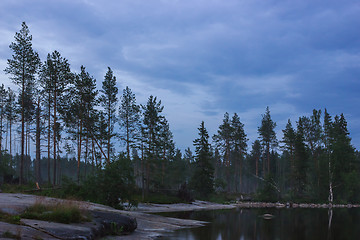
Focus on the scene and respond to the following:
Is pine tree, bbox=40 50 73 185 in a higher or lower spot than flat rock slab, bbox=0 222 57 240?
higher

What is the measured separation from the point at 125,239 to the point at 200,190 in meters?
53.3

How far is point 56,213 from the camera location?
698 inches

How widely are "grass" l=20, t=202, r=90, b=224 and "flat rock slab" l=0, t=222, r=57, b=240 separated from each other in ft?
9.57

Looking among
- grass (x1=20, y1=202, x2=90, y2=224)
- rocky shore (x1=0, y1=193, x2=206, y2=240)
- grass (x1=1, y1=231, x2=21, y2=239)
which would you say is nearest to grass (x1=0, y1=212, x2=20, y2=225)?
rocky shore (x1=0, y1=193, x2=206, y2=240)

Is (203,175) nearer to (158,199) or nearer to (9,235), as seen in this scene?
(158,199)

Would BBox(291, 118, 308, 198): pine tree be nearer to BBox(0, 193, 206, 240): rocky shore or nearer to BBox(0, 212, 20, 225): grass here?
BBox(0, 193, 206, 240): rocky shore

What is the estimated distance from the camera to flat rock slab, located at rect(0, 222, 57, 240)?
12537 mm

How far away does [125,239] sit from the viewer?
1927cm

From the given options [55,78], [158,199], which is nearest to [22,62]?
[55,78]

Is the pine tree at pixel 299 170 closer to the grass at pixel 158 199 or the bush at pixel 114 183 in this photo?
the grass at pixel 158 199

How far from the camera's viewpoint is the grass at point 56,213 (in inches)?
680

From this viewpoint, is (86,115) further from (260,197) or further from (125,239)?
(260,197)

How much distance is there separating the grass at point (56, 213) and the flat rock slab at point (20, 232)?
292cm

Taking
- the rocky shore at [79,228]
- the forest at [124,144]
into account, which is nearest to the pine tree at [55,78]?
the forest at [124,144]
